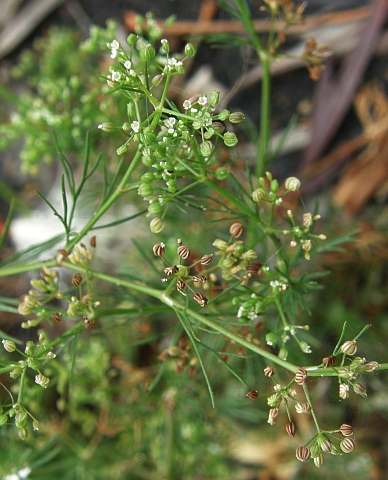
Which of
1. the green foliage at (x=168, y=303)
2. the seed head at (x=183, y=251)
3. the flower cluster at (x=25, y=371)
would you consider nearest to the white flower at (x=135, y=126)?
the green foliage at (x=168, y=303)

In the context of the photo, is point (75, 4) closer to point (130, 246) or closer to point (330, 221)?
point (130, 246)

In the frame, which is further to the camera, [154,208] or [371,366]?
[154,208]

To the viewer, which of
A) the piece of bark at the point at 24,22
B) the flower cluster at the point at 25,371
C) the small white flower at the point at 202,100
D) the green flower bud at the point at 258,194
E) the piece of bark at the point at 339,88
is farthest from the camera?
the piece of bark at the point at 24,22

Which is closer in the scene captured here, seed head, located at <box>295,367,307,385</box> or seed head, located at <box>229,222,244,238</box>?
seed head, located at <box>295,367,307,385</box>

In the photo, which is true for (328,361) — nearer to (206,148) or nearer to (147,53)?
(206,148)

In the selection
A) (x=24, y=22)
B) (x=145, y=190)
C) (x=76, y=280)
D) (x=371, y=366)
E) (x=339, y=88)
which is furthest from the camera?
(x=24, y=22)

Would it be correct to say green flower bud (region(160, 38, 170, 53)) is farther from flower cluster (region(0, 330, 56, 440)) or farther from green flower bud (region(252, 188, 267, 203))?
flower cluster (region(0, 330, 56, 440))

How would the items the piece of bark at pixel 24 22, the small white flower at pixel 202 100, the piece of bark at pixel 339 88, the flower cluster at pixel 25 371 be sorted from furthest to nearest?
the piece of bark at pixel 24 22, the piece of bark at pixel 339 88, the flower cluster at pixel 25 371, the small white flower at pixel 202 100

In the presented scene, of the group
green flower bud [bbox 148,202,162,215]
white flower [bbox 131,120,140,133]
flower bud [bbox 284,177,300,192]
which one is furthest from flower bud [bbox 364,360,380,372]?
white flower [bbox 131,120,140,133]

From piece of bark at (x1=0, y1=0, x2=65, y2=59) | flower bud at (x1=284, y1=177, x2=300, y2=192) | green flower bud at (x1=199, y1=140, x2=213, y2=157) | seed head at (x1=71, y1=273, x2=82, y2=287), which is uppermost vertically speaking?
piece of bark at (x1=0, y1=0, x2=65, y2=59)

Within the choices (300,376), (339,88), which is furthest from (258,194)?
(339,88)

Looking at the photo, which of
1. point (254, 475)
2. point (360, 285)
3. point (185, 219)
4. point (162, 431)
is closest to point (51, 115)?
point (185, 219)

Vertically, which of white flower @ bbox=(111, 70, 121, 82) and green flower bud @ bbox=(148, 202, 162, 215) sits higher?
white flower @ bbox=(111, 70, 121, 82)

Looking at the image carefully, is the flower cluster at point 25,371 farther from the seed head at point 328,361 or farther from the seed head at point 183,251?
the seed head at point 328,361
